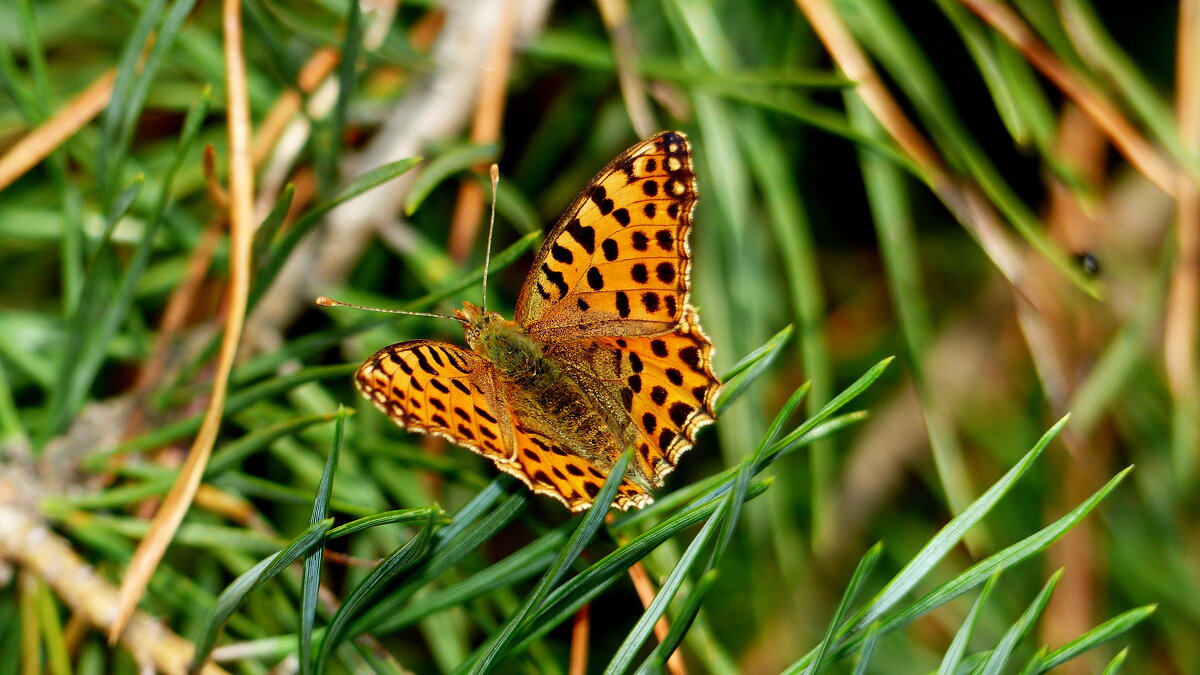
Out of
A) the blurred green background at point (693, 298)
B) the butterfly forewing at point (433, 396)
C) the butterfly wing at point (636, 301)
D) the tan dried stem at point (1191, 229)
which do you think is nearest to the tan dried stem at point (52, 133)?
the blurred green background at point (693, 298)

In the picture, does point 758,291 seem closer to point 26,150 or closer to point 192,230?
point 192,230

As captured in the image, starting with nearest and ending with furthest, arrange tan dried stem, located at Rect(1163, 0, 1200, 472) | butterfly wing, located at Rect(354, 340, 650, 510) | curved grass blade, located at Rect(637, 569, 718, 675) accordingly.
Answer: curved grass blade, located at Rect(637, 569, 718, 675) < butterfly wing, located at Rect(354, 340, 650, 510) < tan dried stem, located at Rect(1163, 0, 1200, 472)

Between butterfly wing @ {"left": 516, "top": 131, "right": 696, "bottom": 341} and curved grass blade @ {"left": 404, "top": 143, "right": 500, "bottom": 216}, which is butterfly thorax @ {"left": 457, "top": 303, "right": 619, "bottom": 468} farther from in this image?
curved grass blade @ {"left": 404, "top": 143, "right": 500, "bottom": 216}

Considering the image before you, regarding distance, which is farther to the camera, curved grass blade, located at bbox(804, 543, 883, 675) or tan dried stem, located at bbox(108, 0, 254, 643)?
tan dried stem, located at bbox(108, 0, 254, 643)

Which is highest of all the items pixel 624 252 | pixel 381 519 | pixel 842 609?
pixel 624 252

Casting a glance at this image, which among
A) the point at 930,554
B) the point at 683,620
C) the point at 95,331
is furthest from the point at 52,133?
the point at 930,554

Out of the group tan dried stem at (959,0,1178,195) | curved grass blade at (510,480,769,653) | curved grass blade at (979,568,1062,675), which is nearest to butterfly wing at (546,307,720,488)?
curved grass blade at (510,480,769,653)

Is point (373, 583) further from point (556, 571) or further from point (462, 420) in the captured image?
point (462, 420)
